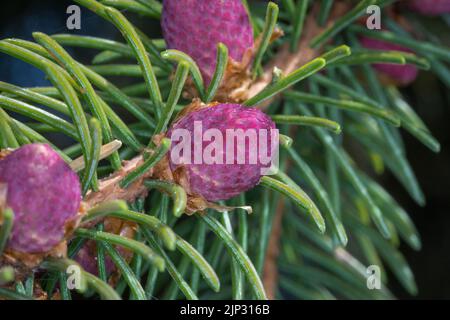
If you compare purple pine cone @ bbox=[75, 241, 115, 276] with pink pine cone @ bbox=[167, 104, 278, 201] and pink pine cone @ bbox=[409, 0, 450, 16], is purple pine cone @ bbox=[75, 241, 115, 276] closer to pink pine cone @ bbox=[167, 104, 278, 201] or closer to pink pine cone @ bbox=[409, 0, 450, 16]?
pink pine cone @ bbox=[167, 104, 278, 201]

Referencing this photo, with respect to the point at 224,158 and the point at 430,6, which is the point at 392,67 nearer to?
the point at 430,6

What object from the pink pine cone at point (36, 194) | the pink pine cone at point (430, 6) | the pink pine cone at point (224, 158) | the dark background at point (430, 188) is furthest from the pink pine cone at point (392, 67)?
the pink pine cone at point (36, 194)

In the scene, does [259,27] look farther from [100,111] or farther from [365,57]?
[100,111]

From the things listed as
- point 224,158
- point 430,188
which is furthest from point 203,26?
point 430,188

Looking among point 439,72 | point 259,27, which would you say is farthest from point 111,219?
point 439,72

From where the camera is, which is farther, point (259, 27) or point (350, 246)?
point (350, 246)

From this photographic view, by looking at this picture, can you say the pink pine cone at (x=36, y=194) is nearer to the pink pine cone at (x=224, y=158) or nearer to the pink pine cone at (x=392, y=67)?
the pink pine cone at (x=224, y=158)
